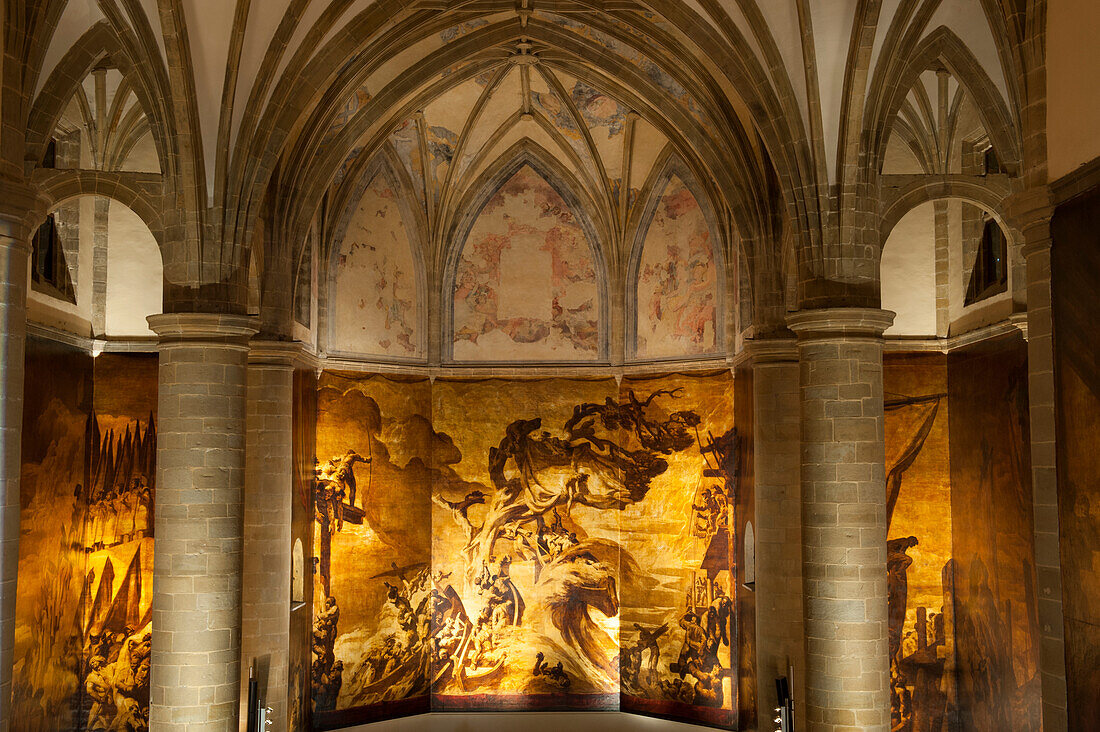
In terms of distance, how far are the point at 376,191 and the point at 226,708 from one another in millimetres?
10497

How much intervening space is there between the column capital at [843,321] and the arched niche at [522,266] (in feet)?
29.8

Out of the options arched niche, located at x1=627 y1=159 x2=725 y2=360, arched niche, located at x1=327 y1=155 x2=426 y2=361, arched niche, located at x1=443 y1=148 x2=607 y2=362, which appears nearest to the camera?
arched niche, located at x1=627 y1=159 x2=725 y2=360

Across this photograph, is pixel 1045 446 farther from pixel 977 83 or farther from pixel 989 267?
pixel 989 267

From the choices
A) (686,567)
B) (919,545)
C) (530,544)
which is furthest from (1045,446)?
(530,544)

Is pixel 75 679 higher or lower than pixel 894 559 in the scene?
lower

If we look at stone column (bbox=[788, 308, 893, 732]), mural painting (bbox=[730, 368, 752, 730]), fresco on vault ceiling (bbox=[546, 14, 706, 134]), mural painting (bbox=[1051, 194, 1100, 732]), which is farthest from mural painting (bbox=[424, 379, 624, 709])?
mural painting (bbox=[1051, 194, 1100, 732])

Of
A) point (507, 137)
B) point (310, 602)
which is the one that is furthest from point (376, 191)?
point (310, 602)

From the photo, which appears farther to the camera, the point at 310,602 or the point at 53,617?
the point at 310,602

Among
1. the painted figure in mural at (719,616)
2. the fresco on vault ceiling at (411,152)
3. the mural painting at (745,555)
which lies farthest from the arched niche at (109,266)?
the painted figure in mural at (719,616)

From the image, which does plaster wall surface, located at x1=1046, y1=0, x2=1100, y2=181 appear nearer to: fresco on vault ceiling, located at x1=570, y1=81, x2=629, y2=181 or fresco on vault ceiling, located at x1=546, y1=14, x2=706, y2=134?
fresco on vault ceiling, located at x1=546, y1=14, x2=706, y2=134

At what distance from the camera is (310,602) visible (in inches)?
668

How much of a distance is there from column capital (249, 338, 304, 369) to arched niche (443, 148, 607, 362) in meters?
5.20

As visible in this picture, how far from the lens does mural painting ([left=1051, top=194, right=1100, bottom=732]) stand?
5.98m

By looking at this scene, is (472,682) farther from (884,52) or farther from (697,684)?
(884,52)
